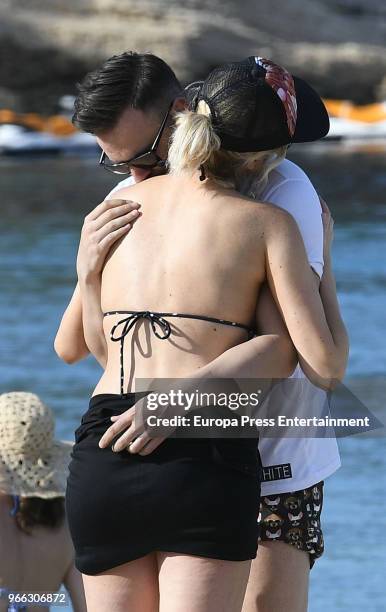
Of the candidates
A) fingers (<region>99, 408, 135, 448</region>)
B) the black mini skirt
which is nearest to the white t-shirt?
the black mini skirt

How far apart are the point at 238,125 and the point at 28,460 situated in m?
1.66

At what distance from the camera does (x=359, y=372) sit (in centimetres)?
930

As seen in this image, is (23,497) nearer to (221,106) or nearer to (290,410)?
(290,410)

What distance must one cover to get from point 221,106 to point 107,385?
516 millimetres

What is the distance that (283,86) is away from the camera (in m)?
2.37

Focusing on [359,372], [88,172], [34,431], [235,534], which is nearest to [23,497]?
[34,431]

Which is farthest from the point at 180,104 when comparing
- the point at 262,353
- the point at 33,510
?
the point at 33,510

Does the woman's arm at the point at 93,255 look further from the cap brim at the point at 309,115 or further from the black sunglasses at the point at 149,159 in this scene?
the cap brim at the point at 309,115

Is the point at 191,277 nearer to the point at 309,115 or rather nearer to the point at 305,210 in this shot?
the point at 305,210

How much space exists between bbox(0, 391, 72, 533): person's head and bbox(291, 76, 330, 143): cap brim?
148 cm

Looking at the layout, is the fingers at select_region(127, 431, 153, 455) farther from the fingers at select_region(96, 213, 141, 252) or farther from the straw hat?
the straw hat

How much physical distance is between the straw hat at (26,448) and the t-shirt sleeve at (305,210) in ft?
4.79

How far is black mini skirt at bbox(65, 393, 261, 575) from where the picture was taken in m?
2.22

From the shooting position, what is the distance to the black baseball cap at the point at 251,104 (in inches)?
90.9
